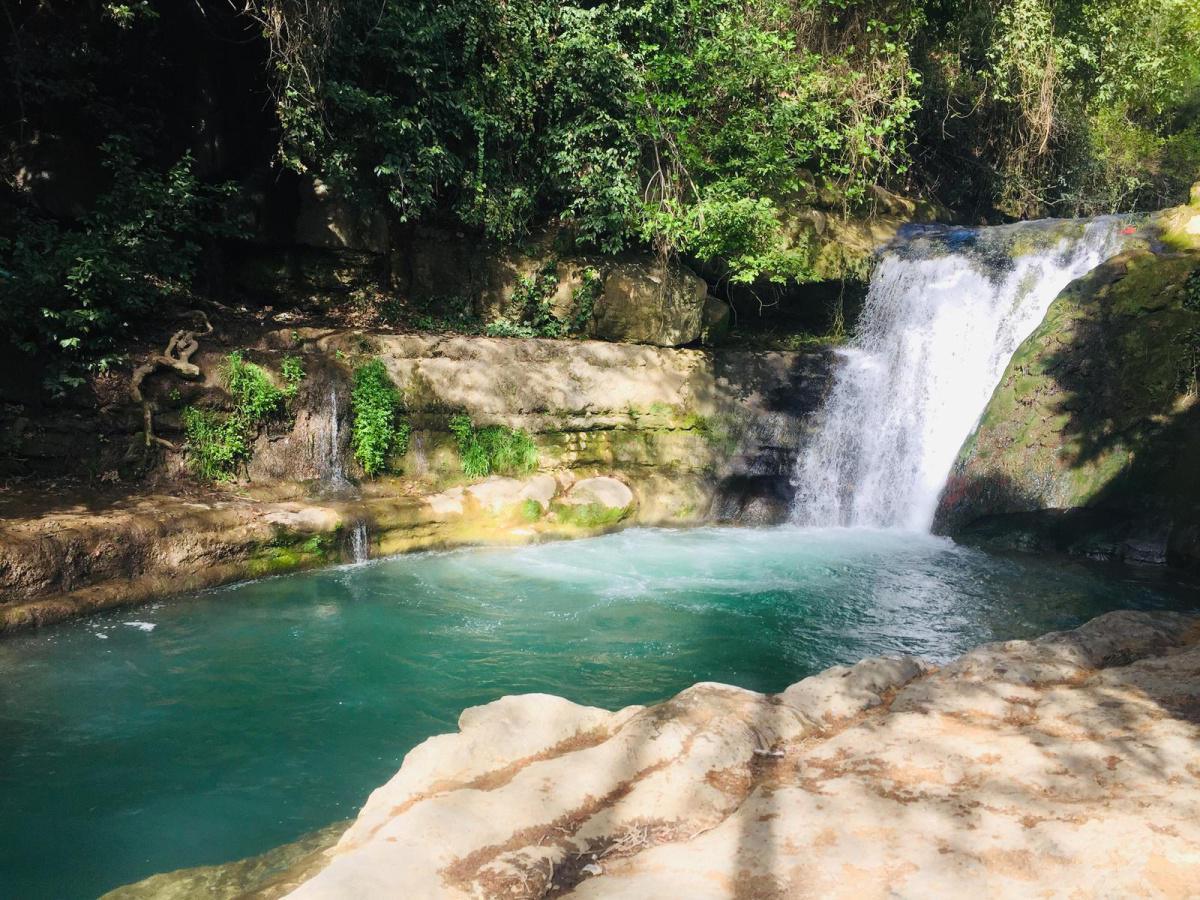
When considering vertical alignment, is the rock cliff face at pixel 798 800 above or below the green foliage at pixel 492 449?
below

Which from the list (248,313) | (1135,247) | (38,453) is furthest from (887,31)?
(38,453)

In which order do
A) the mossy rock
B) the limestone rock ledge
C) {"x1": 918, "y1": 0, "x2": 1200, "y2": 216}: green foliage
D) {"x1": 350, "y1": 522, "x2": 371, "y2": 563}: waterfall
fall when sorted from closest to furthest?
the limestone rock ledge < {"x1": 350, "y1": 522, "x2": 371, "y2": 563}: waterfall < the mossy rock < {"x1": 918, "y1": 0, "x2": 1200, "y2": 216}: green foliage

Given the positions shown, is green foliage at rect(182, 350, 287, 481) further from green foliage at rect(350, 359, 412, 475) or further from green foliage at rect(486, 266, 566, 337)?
green foliage at rect(486, 266, 566, 337)

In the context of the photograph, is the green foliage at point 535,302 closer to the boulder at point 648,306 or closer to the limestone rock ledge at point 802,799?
the boulder at point 648,306

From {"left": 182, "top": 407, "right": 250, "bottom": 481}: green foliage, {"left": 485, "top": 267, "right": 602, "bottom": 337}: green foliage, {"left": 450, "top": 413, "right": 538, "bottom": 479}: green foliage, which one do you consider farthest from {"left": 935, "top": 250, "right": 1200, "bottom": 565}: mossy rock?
{"left": 182, "top": 407, "right": 250, "bottom": 481}: green foliage

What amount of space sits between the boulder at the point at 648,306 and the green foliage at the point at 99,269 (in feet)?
16.5

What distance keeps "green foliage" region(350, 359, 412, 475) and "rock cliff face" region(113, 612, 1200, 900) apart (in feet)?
20.2

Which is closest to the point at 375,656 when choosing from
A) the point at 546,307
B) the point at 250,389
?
the point at 250,389

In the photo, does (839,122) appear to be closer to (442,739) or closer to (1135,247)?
(1135,247)

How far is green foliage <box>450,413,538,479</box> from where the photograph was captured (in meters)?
9.81

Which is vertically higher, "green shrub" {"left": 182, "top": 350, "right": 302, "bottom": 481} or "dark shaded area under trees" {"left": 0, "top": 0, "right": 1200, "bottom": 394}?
"dark shaded area under trees" {"left": 0, "top": 0, "right": 1200, "bottom": 394}

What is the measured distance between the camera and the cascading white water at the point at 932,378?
10.9 m

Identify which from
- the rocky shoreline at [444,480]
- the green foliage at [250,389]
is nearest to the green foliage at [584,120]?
the rocky shoreline at [444,480]

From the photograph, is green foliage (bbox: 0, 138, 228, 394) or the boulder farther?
the boulder
